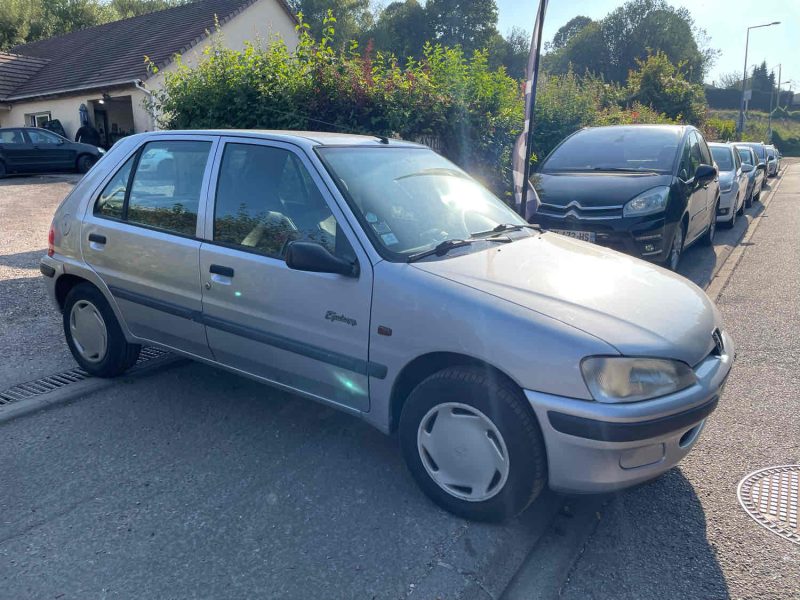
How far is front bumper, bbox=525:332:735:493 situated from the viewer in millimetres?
2646

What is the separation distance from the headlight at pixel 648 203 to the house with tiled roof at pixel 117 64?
17053 mm

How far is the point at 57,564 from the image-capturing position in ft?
8.87

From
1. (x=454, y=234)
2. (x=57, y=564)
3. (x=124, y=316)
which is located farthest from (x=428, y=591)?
(x=124, y=316)

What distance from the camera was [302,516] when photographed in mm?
3068

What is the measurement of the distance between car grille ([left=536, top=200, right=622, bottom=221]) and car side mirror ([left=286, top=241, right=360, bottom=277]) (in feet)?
13.7

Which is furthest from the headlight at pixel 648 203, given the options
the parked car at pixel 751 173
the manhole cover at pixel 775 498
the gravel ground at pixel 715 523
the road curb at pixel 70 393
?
the parked car at pixel 751 173

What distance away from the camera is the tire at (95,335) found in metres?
4.49

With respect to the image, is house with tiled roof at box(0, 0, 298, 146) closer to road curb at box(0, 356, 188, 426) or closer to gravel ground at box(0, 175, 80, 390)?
gravel ground at box(0, 175, 80, 390)

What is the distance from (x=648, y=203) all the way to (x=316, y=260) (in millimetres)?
4730

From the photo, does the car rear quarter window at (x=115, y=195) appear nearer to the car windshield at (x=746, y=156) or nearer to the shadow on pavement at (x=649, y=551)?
the shadow on pavement at (x=649, y=551)

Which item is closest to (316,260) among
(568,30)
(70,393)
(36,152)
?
(70,393)

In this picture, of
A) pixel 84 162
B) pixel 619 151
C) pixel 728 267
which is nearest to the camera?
pixel 619 151

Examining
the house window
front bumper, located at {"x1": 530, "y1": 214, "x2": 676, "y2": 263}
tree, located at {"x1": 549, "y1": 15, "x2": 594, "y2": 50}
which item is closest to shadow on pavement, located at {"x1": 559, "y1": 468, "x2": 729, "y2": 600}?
front bumper, located at {"x1": 530, "y1": 214, "x2": 676, "y2": 263}

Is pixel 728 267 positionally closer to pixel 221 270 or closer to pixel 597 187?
pixel 597 187
